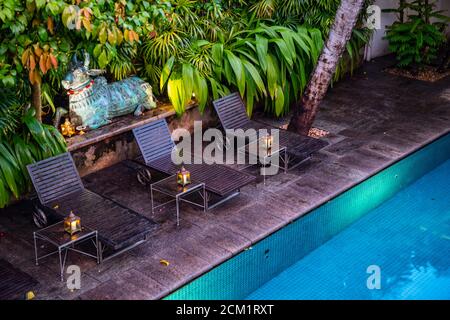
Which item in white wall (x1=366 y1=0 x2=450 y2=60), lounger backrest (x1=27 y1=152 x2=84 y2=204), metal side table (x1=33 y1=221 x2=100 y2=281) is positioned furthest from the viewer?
white wall (x1=366 y1=0 x2=450 y2=60)

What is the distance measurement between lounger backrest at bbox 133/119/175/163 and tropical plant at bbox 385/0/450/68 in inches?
220

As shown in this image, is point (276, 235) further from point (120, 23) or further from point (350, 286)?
point (120, 23)

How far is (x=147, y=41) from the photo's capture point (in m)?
9.41

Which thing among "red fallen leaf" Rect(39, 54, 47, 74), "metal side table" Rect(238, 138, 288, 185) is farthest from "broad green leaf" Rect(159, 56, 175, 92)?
"red fallen leaf" Rect(39, 54, 47, 74)

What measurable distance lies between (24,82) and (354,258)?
4.04 metres

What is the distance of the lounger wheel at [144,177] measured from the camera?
842cm

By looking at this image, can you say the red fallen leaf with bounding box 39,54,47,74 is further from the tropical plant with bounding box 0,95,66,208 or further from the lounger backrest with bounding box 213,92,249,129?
the lounger backrest with bounding box 213,92,249,129

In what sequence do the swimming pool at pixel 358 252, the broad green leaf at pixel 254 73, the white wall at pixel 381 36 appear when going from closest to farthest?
the swimming pool at pixel 358 252 < the broad green leaf at pixel 254 73 < the white wall at pixel 381 36

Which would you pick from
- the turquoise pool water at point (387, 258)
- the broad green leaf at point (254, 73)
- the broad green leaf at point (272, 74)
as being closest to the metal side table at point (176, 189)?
the turquoise pool water at point (387, 258)

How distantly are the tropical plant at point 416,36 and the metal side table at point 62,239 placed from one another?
7454 mm

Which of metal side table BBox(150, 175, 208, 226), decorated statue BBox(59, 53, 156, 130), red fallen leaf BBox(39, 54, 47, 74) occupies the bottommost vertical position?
metal side table BBox(150, 175, 208, 226)

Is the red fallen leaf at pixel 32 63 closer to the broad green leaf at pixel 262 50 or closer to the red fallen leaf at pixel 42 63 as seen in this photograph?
the red fallen leaf at pixel 42 63

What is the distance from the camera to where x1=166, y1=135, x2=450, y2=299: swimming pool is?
22.7 feet

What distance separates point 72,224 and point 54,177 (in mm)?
1010
